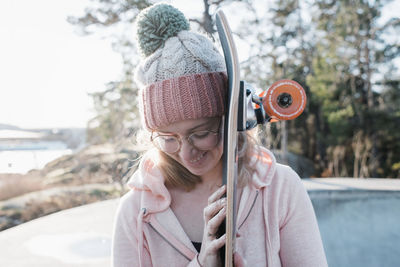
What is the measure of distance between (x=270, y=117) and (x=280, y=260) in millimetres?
602

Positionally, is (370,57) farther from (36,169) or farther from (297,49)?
(36,169)

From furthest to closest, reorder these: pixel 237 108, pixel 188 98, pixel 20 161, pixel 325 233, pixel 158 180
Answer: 1. pixel 20 161
2. pixel 325 233
3. pixel 158 180
4. pixel 188 98
5. pixel 237 108

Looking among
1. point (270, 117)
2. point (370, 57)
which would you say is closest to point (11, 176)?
point (270, 117)

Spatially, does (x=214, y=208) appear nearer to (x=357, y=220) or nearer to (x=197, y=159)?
(x=197, y=159)

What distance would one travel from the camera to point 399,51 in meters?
11.2

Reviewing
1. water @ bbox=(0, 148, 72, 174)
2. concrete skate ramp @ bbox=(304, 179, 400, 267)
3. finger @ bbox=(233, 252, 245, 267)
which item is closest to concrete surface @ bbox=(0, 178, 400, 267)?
concrete skate ramp @ bbox=(304, 179, 400, 267)

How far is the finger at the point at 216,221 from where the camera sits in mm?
793

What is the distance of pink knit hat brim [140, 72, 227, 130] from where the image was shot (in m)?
0.99

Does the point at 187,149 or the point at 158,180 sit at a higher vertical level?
the point at 187,149

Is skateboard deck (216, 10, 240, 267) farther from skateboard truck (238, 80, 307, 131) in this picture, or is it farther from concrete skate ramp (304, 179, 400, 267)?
concrete skate ramp (304, 179, 400, 267)

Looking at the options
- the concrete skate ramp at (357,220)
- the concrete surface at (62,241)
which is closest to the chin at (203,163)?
the concrete surface at (62,241)

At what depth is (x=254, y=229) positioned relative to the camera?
111 cm

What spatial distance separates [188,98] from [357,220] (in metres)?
4.58

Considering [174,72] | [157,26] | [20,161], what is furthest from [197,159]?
[20,161]
